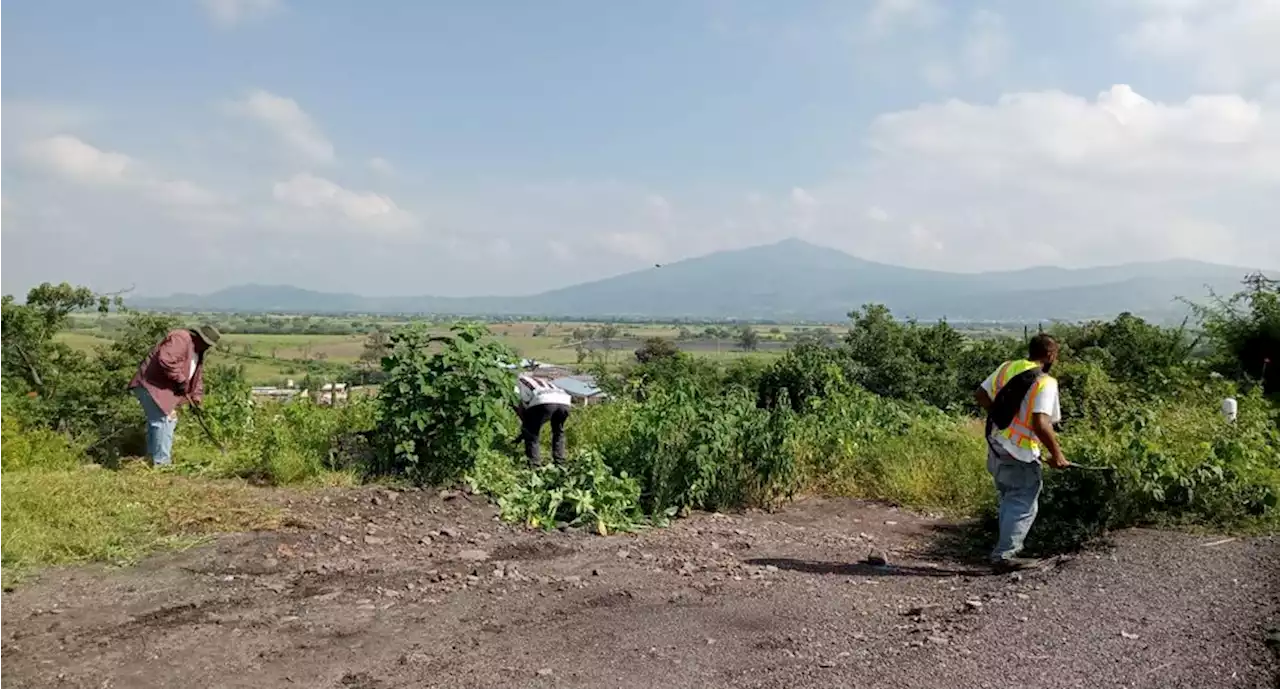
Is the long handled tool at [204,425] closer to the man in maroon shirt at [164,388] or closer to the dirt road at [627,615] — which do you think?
the man in maroon shirt at [164,388]

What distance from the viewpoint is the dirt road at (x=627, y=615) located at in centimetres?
391

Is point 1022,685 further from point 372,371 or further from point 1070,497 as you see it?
point 372,371

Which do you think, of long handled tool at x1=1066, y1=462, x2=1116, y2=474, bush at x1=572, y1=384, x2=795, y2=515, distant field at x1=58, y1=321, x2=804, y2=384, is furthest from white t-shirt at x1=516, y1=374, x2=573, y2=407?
long handled tool at x1=1066, y1=462, x2=1116, y2=474

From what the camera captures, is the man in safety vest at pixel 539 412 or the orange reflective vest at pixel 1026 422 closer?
the orange reflective vest at pixel 1026 422

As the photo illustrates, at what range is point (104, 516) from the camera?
6.02m

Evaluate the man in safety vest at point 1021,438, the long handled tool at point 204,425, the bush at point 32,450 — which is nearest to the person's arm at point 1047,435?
the man in safety vest at point 1021,438

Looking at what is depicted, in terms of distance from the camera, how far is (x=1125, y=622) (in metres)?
4.43

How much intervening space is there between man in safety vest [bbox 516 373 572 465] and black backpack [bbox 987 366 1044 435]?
4017 mm

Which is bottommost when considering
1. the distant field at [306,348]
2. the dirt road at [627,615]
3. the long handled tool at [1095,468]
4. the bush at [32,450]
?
the distant field at [306,348]

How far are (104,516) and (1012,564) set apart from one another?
234 inches

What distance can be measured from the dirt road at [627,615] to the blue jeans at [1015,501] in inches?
11.6

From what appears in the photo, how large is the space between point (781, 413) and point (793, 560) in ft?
6.22

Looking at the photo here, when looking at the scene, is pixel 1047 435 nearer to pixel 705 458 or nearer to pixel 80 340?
pixel 705 458

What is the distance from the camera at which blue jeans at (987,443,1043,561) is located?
19.1ft
